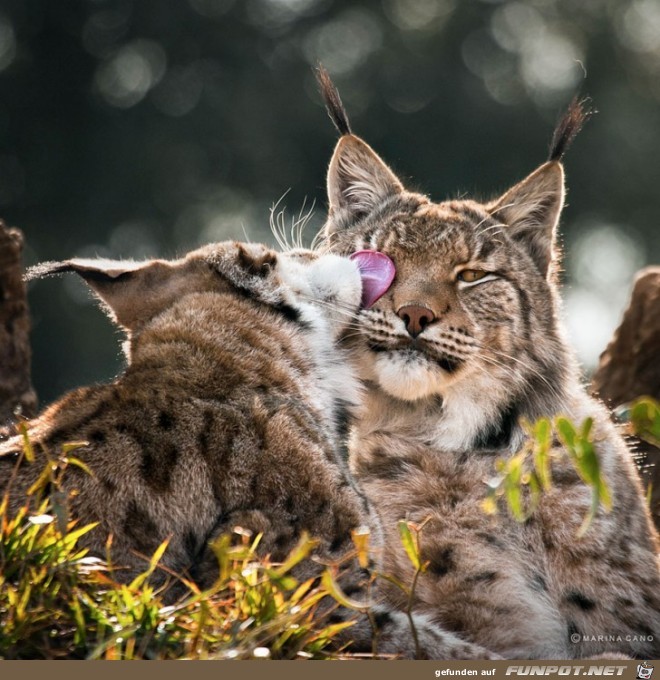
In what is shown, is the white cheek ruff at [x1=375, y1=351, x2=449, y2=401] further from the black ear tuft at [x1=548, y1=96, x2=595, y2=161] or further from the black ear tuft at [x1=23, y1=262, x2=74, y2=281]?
the black ear tuft at [x1=548, y1=96, x2=595, y2=161]

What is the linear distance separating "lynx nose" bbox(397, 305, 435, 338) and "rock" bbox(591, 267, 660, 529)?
2419mm

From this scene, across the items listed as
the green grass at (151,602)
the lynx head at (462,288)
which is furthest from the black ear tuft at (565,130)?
the green grass at (151,602)

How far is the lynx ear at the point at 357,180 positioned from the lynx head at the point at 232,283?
794 mm

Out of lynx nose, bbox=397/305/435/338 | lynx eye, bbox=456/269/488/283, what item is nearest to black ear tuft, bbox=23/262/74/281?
lynx nose, bbox=397/305/435/338

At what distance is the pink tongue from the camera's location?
204 inches

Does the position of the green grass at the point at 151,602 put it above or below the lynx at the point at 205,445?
below

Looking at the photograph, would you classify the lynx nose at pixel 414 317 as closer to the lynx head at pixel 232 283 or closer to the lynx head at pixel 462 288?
the lynx head at pixel 462 288

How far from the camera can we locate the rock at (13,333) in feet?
21.7

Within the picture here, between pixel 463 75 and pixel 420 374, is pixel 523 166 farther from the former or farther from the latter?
pixel 420 374

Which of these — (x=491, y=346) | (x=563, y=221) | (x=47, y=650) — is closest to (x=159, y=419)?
(x=47, y=650)

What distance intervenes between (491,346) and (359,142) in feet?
4.08

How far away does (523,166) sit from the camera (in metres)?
14.4

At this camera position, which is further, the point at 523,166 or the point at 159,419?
the point at 523,166

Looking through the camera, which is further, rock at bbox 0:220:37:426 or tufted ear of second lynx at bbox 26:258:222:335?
rock at bbox 0:220:37:426
